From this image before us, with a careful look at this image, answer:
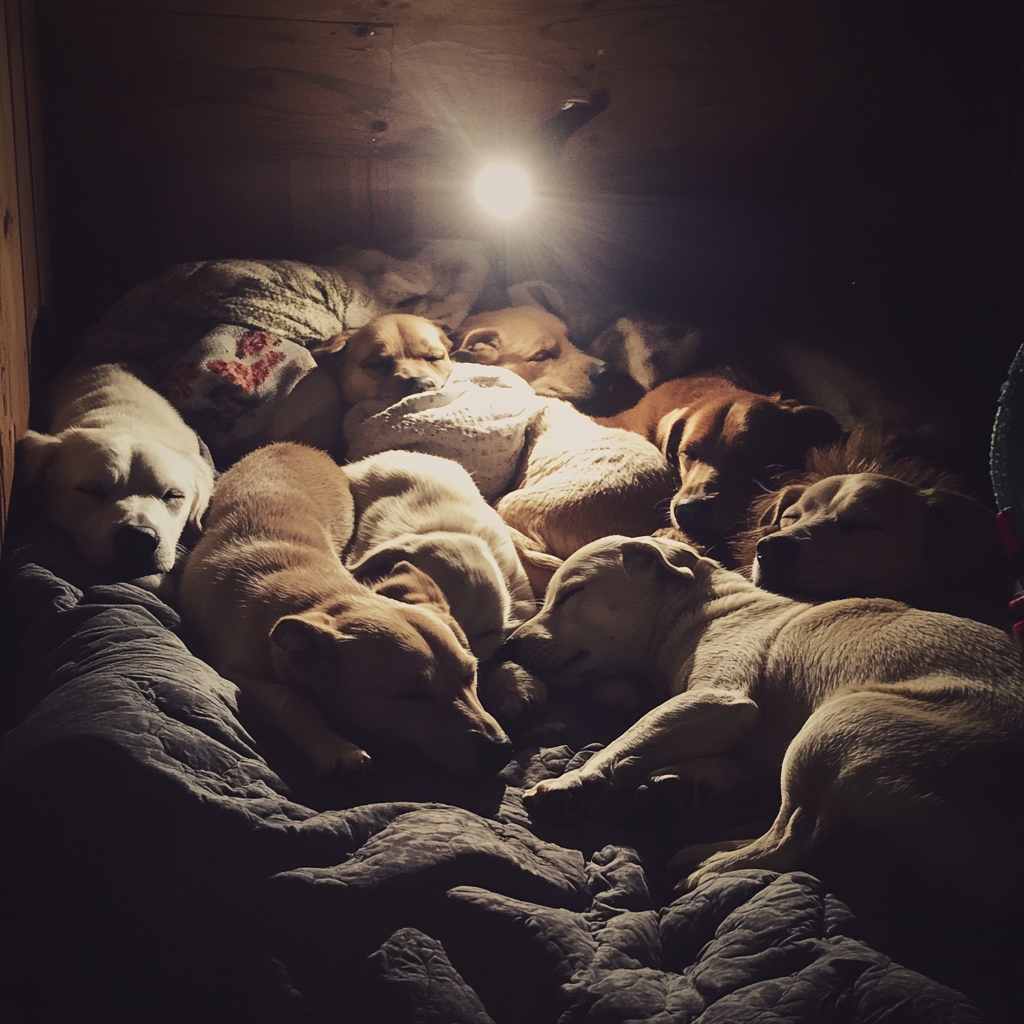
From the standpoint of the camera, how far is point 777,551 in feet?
6.62

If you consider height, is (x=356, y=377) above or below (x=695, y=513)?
A: above

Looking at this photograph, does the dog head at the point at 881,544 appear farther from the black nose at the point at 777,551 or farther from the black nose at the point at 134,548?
the black nose at the point at 134,548

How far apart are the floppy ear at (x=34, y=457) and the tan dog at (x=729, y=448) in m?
→ 1.67

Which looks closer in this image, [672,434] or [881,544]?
[881,544]

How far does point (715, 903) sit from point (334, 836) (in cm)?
63

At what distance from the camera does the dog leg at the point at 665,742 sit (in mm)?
1790

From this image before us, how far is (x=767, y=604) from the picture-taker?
2088 millimetres

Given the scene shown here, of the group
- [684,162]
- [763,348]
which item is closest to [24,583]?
[763,348]

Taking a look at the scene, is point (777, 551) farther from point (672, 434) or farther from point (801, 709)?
point (672, 434)

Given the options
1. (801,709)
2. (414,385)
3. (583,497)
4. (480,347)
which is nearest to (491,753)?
(801,709)

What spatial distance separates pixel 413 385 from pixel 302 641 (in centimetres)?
151

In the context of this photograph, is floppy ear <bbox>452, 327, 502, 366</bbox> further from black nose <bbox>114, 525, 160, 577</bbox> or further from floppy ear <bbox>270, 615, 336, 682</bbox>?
floppy ear <bbox>270, 615, 336, 682</bbox>

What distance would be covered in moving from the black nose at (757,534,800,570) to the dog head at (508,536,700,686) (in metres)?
0.24

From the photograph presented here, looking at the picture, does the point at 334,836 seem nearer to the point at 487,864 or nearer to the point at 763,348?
the point at 487,864
